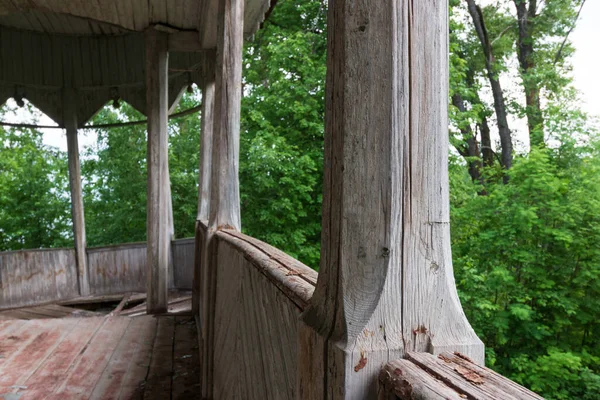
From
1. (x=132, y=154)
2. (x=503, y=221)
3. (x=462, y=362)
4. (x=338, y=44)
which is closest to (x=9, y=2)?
(x=338, y=44)

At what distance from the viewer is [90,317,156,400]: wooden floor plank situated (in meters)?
3.73

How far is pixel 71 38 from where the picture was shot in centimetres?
968

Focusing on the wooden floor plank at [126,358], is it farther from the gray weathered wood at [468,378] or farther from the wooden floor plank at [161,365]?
the gray weathered wood at [468,378]

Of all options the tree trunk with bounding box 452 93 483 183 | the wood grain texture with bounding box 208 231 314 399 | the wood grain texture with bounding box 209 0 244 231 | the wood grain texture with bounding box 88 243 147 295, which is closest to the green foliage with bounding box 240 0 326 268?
the wood grain texture with bounding box 88 243 147 295

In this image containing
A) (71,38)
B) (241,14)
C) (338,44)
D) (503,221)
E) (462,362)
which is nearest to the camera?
(462,362)

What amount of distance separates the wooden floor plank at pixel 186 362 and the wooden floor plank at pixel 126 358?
0.24 m

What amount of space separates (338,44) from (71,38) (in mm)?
10045

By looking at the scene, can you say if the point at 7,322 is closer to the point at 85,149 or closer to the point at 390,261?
the point at 390,261

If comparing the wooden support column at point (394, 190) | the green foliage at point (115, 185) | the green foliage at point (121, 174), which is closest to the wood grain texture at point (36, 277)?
the green foliage at point (121, 174)

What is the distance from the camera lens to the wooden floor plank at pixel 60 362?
3697mm

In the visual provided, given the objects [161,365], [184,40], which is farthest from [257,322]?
[184,40]

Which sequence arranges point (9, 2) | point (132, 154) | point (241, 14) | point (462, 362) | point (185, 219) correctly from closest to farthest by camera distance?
point (462, 362) < point (241, 14) < point (9, 2) < point (185, 219) < point (132, 154)

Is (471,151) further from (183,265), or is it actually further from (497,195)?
(183,265)

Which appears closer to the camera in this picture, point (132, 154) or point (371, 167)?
point (371, 167)
